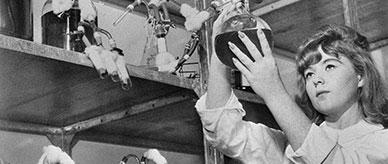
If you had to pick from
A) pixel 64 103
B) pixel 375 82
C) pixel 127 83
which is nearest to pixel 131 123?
pixel 64 103

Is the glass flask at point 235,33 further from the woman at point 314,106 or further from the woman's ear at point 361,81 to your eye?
the woman's ear at point 361,81

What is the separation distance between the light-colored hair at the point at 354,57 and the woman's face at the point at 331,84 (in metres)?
0.01

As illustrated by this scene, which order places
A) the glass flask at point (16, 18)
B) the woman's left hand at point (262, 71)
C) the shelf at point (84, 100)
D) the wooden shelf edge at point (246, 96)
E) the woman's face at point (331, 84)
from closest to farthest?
the woman's left hand at point (262, 71) < the woman's face at point (331, 84) < the shelf at point (84, 100) < the glass flask at point (16, 18) < the wooden shelf edge at point (246, 96)

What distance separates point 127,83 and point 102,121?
364mm

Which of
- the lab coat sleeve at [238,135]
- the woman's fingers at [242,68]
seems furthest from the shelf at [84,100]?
the woman's fingers at [242,68]

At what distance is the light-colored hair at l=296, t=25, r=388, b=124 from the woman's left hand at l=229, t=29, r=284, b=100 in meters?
0.19

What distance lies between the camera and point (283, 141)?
4.24ft

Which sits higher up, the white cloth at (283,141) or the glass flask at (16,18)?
the glass flask at (16,18)

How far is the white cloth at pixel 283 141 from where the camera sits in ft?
3.33

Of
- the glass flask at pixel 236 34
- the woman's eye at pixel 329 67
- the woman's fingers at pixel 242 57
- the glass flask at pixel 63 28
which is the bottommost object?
the woman's eye at pixel 329 67

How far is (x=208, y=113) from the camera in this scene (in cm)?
116

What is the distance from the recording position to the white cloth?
1015mm

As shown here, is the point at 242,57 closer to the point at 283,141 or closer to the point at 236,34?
the point at 236,34

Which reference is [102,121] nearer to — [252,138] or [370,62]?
[252,138]
